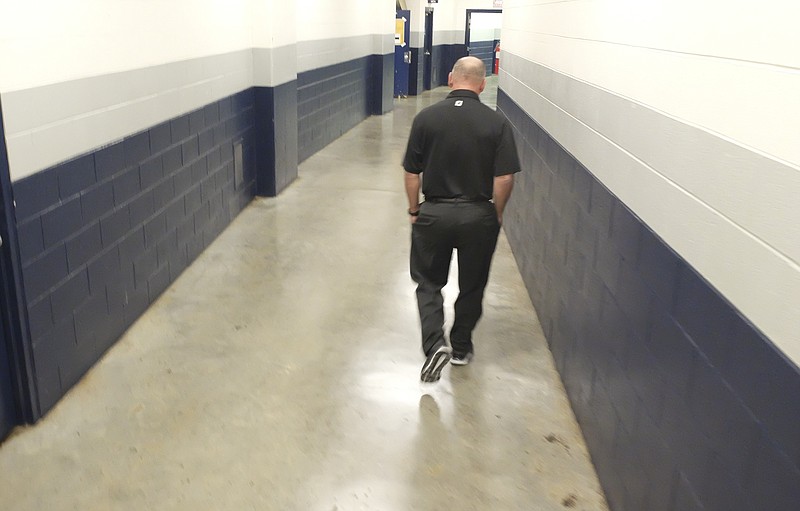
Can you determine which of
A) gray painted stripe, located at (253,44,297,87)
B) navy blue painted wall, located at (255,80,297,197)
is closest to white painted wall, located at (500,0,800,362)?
gray painted stripe, located at (253,44,297,87)

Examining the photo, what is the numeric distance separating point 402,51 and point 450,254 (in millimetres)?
12809

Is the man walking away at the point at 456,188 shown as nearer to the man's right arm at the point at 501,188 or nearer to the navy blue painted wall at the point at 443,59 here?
the man's right arm at the point at 501,188

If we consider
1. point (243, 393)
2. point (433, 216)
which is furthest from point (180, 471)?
point (433, 216)

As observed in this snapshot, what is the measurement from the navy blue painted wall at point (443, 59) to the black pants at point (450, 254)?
15.3 meters

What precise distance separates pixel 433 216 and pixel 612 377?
1155mm

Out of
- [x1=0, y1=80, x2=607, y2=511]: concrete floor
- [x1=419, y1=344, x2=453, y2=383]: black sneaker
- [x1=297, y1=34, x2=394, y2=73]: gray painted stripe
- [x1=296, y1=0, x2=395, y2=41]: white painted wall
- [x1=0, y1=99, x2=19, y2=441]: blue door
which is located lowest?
[x1=0, y1=80, x2=607, y2=511]: concrete floor

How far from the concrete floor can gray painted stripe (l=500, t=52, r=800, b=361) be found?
1.18 m

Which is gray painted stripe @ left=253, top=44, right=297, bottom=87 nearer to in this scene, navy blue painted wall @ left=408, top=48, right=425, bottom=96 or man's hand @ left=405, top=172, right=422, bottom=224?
man's hand @ left=405, top=172, right=422, bottom=224

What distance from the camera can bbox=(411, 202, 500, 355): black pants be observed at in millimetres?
3410

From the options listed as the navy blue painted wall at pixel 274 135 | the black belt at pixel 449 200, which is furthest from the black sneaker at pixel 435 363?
the navy blue painted wall at pixel 274 135

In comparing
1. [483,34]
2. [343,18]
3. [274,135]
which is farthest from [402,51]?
[274,135]

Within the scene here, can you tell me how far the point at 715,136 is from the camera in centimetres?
181

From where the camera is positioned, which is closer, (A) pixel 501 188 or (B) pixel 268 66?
(A) pixel 501 188

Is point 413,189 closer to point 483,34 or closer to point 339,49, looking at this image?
point 339,49
